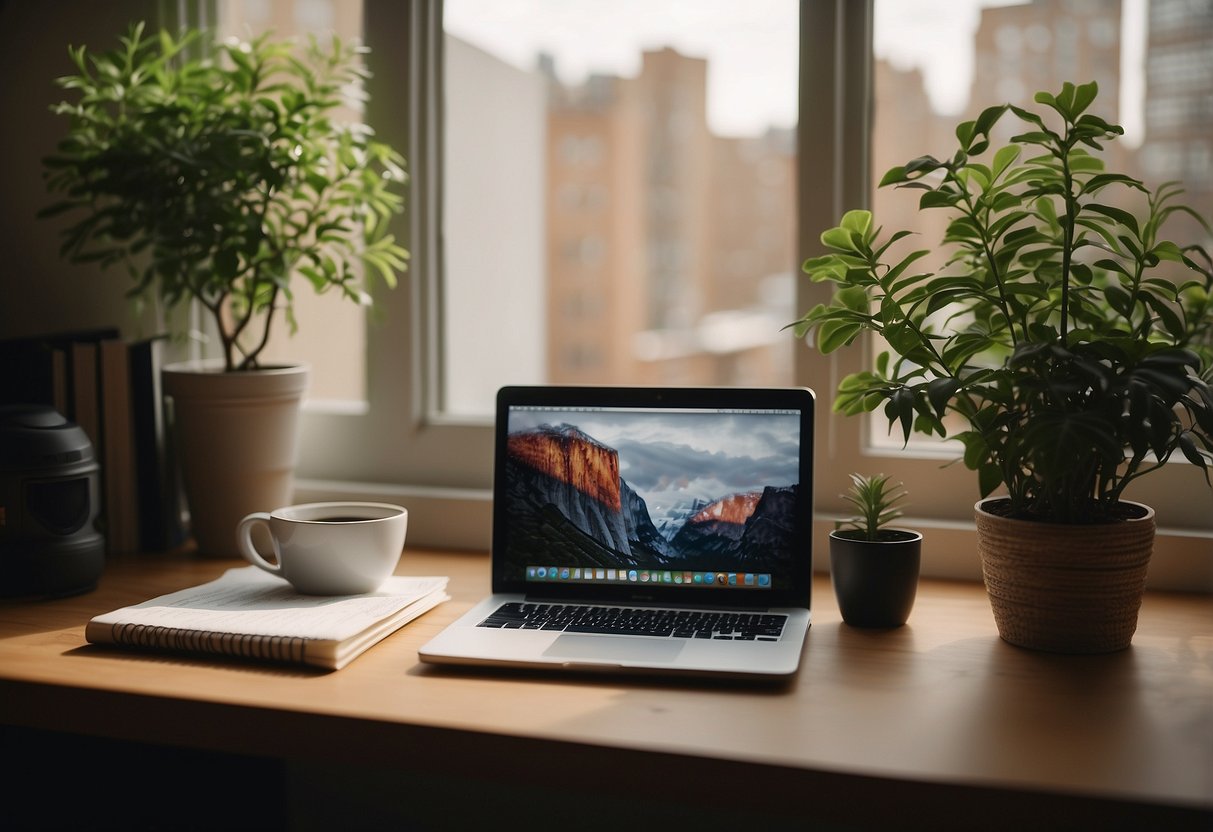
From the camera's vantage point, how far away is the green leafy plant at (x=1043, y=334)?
0.87 meters

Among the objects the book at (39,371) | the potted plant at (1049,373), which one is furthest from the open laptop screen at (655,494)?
the book at (39,371)

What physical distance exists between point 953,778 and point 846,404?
45cm

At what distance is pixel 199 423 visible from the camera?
1323 mm

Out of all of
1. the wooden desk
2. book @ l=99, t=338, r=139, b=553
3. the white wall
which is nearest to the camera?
the wooden desk

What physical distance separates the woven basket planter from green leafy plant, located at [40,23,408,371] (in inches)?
33.4

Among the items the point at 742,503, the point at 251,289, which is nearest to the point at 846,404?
the point at 742,503

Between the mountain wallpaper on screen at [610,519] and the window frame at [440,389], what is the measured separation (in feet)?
0.79

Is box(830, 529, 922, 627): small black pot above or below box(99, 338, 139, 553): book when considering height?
below

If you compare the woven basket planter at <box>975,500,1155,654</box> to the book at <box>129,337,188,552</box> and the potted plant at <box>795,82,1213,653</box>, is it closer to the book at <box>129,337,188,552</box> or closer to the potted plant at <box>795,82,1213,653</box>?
the potted plant at <box>795,82,1213,653</box>

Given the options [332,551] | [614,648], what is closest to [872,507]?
[614,648]

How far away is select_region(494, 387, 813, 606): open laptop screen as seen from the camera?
3.55ft

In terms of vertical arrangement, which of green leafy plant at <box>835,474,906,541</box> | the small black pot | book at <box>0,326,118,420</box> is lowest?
the small black pot

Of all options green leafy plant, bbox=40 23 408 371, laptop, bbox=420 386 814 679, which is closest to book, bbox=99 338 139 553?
green leafy plant, bbox=40 23 408 371

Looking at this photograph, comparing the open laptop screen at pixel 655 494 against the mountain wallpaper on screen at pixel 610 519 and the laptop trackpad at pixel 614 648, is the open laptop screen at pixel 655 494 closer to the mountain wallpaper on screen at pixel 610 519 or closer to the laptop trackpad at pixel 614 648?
the mountain wallpaper on screen at pixel 610 519
